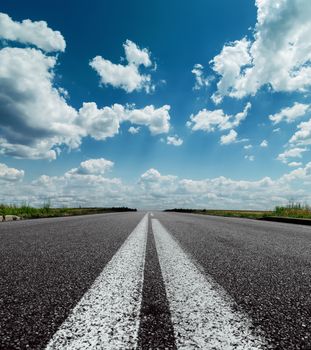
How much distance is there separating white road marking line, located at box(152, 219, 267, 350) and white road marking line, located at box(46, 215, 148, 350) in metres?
0.22

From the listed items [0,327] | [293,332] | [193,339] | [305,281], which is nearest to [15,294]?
[0,327]

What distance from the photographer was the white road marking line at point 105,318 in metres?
1.28

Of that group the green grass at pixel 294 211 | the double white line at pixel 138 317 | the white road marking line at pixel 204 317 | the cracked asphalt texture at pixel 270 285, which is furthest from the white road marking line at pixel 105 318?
the green grass at pixel 294 211

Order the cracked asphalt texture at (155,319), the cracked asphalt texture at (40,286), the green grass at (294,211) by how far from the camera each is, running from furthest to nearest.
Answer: the green grass at (294,211)
the cracked asphalt texture at (40,286)
the cracked asphalt texture at (155,319)

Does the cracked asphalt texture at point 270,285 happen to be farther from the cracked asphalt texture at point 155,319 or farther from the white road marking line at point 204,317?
the cracked asphalt texture at point 155,319

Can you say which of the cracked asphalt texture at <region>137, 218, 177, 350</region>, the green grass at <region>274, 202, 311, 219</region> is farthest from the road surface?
the green grass at <region>274, 202, 311, 219</region>

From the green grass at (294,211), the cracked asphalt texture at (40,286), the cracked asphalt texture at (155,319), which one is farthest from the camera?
the green grass at (294,211)

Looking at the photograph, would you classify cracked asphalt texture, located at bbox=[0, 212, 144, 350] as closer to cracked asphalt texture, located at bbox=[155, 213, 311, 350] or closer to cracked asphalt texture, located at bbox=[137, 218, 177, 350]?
cracked asphalt texture, located at bbox=[137, 218, 177, 350]

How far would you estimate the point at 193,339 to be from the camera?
1321 mm

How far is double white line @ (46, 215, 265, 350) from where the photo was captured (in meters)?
1.29

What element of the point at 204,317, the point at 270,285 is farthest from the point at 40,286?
the point at 270,285

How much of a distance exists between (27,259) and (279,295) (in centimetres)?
263

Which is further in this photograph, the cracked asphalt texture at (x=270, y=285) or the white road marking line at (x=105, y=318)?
the cracked asphalt texture at (x=270, y=285)

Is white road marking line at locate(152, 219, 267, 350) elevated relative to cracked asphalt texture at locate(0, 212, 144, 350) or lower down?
elevated
